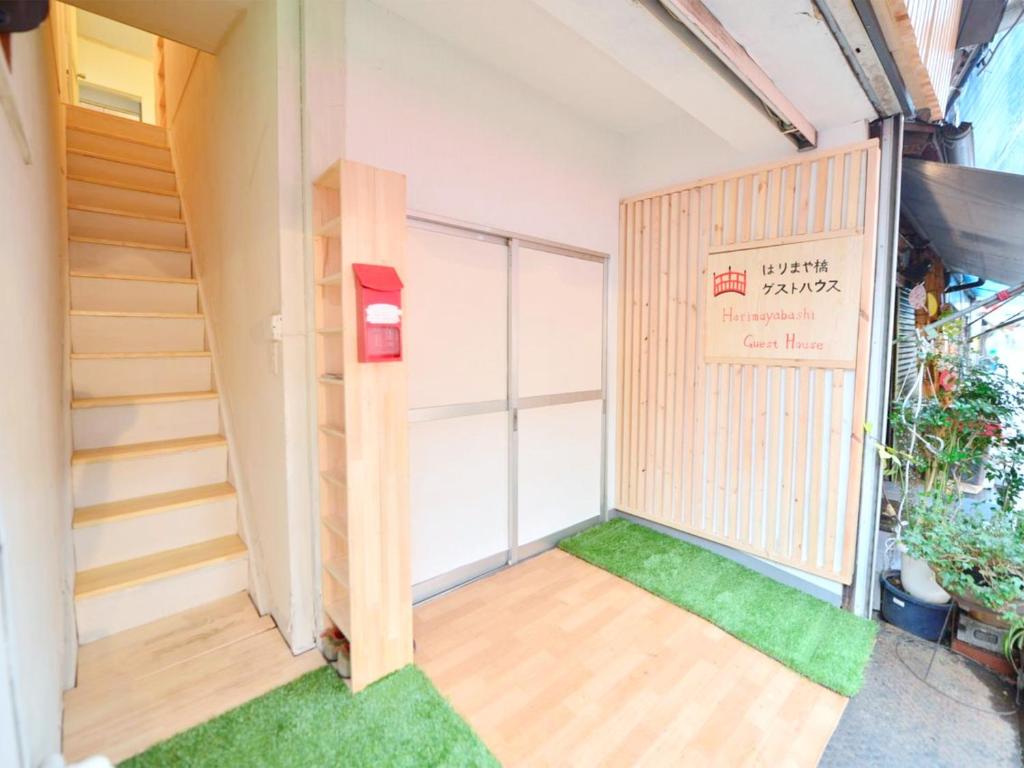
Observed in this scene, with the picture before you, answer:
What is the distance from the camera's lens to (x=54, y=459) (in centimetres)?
169

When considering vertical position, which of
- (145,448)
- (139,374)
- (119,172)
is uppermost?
(119,172)

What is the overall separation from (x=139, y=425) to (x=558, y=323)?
2438mm

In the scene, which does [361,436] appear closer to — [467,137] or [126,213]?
[467,137]

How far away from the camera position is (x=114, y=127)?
3846 millimetres

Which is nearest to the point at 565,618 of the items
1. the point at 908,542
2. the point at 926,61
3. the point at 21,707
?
the point at 908,542

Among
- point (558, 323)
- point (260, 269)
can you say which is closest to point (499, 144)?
point (558, 323)

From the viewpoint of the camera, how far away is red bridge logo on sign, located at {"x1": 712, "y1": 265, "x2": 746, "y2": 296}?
2.70 meters

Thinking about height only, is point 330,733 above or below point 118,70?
below

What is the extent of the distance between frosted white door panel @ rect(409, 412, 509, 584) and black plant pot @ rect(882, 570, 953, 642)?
2049mm

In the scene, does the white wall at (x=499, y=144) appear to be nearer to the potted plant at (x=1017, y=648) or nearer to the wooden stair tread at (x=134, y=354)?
the potted plant at (x=1017, y=648)

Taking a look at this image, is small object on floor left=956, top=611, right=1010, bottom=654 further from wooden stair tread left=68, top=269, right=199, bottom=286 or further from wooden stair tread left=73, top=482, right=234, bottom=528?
wooden stair tread left=68, top=269, right=199, bottom=286

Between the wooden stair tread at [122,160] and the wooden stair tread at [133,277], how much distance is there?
46.7 inches

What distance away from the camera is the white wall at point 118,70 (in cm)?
491

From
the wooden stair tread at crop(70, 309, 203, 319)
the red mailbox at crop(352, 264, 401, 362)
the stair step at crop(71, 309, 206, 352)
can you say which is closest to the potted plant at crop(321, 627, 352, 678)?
the red mailbox at crop(352, 264, 401, 362)
